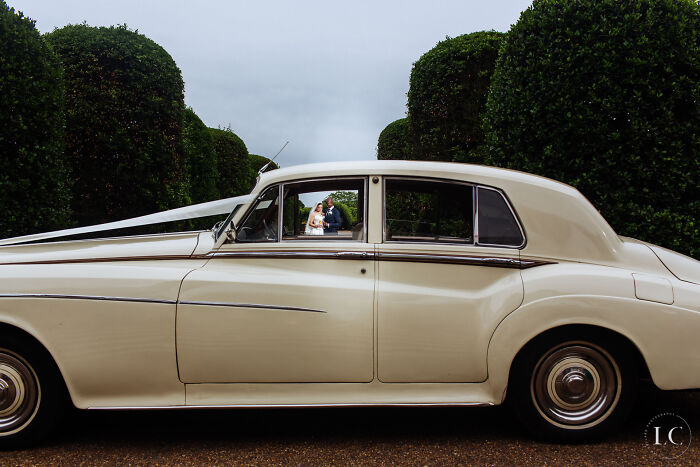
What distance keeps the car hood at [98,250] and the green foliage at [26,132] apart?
2972mm

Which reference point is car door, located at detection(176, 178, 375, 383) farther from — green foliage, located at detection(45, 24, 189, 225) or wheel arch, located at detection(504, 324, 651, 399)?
green foliage, located at detection(45, 24, 189, 225)

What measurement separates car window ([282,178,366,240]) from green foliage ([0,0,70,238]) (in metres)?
4.26

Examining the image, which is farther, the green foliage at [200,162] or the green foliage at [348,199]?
the green foliage at [200,162]

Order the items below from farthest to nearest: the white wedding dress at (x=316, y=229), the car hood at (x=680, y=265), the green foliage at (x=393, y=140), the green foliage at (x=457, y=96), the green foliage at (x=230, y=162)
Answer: the green foliage at (x=230, y=162) < the green foliage at (x=393, y=140) < the green foliage at (x=457, y=96) < the white wedding dress at (x=316, y=229) < the car hood at (x=680, y=265)

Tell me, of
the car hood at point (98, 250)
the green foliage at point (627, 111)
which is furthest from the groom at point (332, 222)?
the green foliage at point (627, 111)

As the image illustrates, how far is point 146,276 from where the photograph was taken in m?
2.94

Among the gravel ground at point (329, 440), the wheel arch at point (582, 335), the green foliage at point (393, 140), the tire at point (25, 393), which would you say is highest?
the green foliage at point (393, 140)

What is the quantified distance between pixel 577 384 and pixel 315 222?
2083 mm

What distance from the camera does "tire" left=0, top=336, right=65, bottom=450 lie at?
113 inches

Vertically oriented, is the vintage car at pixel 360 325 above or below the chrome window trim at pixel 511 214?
below

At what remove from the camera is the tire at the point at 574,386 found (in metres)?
2.95

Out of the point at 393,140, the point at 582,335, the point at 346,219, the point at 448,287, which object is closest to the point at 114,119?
the point at 346,219

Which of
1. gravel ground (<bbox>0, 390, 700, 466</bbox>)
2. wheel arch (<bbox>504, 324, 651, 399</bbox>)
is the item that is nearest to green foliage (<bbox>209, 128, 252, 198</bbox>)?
gravel ground (<bbox>0, 390, 700, 466</bbox>)

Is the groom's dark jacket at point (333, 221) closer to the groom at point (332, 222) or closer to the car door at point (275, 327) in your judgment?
the groom at point (332, 222)
